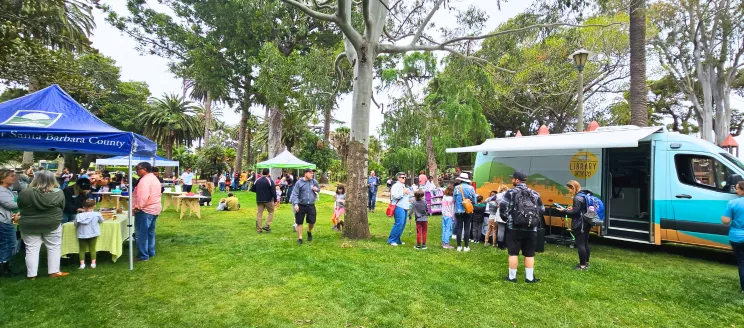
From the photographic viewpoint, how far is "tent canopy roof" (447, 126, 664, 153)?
6.87 metres

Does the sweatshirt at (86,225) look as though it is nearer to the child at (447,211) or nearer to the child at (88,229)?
the child at (88,229)

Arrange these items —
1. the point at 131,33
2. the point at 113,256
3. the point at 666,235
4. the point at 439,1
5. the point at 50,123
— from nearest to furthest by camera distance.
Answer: the point at 50,123
the point at 113,256
the point at 666,235
the point at 439,1
the point at 131,33

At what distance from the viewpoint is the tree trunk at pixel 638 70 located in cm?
1019

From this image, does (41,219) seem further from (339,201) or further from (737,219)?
(737,219)

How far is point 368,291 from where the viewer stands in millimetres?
4707

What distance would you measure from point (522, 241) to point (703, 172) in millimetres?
4491

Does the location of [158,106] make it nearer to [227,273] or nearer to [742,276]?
[227,273]

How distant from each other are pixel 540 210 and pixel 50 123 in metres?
7.26

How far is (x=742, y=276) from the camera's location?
15.9ft

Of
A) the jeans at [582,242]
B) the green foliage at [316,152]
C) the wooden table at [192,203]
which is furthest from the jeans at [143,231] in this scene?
the green foliage at [316,152]

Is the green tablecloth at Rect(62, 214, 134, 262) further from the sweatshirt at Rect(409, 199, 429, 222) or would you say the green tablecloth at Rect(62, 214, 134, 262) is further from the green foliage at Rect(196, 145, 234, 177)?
the green foliage at Rect(196, 145, 234, 177)

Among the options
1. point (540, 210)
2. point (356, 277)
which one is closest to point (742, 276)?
A: point (540, 210)

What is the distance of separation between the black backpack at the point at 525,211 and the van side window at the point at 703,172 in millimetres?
4087

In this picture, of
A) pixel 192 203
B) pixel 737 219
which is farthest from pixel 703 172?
pixel 192 203
